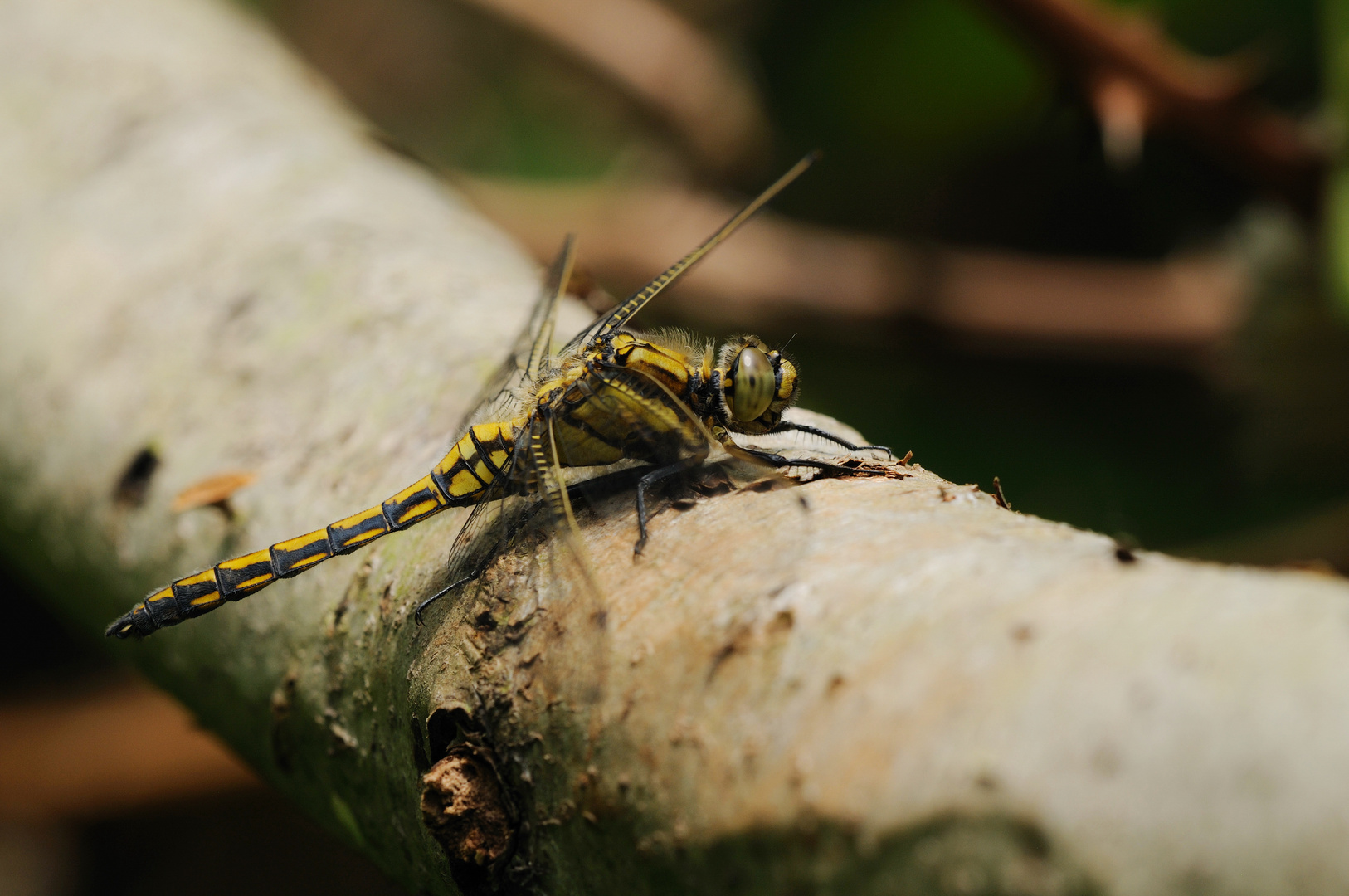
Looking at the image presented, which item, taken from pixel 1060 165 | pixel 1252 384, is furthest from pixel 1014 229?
pixel 1252 384

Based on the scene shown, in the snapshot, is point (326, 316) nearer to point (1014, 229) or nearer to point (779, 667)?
point (779, 667)

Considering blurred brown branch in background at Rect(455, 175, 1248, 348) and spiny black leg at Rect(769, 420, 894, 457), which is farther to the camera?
blurred brown branch in background at Rect(455, 175, 1248, 348)

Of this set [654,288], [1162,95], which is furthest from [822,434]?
[1162,95]

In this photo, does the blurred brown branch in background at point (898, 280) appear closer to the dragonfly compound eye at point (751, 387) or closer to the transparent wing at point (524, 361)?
the transparent wing at point (524, 361)

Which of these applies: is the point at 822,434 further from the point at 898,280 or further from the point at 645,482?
the point at 898,280

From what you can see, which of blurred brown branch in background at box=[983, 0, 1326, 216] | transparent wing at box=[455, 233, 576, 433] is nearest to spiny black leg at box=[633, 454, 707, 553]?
transparent wing at box=[455, 233, 576, 433]

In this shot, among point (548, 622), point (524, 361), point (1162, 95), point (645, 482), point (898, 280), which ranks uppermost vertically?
point (898, 280)

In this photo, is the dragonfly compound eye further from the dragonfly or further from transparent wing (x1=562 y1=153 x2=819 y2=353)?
transparent wing (x1=562 y1=153 x2=819 y2=353)
